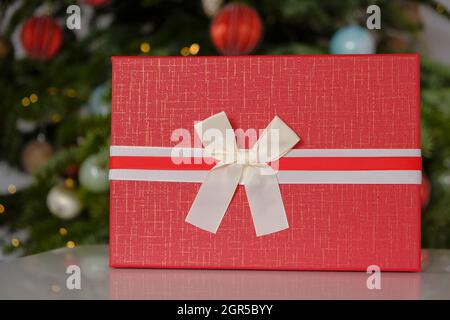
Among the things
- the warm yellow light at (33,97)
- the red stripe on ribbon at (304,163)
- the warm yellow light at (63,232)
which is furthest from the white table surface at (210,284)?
the warm yellow light at (33,97)

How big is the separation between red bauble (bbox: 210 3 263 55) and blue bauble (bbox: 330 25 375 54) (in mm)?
164

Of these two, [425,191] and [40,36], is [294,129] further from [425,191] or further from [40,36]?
[40,36]

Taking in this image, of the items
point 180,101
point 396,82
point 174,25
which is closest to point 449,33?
point 174,25

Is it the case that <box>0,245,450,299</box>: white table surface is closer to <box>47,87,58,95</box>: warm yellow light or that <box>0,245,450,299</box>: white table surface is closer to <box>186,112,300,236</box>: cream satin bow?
<box>186,112,300,236</box>: cream satin bow

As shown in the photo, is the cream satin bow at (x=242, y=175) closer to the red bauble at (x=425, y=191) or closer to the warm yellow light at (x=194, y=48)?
the red bauble at (x=425, y=191)

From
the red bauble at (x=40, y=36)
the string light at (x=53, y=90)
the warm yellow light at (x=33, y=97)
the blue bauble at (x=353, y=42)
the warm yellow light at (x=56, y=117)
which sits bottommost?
the warm yellow light at (x=56, y=117)

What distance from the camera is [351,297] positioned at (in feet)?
2.10

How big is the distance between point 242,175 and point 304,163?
0.08m

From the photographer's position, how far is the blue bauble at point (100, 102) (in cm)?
122

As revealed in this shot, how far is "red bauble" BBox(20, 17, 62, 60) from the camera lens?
1431mm

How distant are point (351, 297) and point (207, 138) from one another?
0.87 feet

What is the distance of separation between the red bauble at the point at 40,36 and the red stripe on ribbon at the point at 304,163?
734 millimetres
